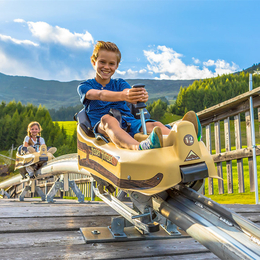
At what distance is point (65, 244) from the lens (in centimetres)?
149

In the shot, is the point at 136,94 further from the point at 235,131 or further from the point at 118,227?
the point at 235,131

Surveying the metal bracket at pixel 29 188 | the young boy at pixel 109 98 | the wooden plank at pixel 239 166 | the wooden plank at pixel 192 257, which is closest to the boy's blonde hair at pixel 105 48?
the young boy at pixel 109 98

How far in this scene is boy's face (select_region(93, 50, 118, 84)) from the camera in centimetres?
176

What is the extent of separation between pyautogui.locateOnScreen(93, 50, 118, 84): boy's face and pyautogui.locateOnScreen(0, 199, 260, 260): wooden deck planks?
3.33 ft

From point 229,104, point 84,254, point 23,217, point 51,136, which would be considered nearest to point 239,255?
point 84,254

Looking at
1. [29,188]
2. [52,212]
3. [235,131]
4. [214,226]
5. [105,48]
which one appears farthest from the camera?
[29,188]

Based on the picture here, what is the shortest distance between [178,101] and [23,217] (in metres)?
37.9

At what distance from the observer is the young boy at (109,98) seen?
1417mm

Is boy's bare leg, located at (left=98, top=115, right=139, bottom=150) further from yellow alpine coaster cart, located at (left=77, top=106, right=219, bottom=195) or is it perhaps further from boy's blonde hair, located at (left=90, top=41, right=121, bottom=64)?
boy's blonde hair, located at (left=90, top=41, right=121, bottom=64)

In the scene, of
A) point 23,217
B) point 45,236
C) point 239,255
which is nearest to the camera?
point 239,255

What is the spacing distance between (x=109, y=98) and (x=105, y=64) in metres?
0.35

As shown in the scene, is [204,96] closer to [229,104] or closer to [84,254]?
[229,104]

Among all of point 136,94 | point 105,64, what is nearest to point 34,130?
point 105,64

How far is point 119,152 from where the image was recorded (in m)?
1.34
